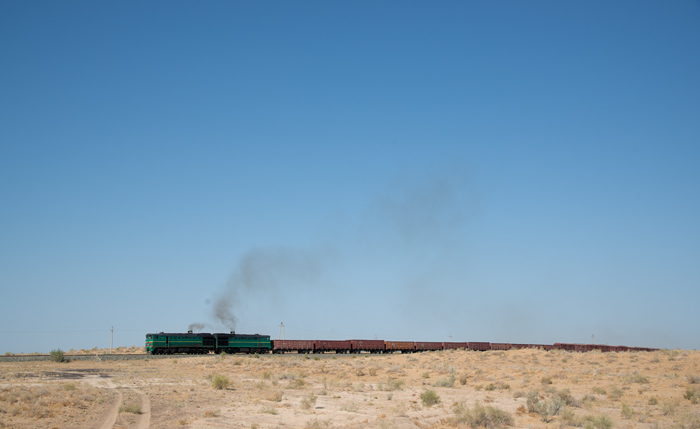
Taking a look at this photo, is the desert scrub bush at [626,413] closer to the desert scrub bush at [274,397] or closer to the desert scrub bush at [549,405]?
the desert scrub bush at [549,405]

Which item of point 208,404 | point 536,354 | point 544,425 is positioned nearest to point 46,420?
point 208,404

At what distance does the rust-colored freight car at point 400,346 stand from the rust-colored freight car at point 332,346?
6.40 metres

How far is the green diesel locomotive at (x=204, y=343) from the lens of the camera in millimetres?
65812

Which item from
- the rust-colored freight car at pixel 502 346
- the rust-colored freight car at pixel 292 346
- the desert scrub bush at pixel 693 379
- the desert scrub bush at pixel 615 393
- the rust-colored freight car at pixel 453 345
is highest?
the desert scrub bush at pixel 693 379

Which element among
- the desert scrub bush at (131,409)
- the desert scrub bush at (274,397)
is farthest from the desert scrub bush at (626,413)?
the desert scrub bush at (131,409)

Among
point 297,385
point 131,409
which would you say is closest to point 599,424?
point 131,409

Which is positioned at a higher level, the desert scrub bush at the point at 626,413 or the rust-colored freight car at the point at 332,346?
the desert scrub bush at the point at 626,413

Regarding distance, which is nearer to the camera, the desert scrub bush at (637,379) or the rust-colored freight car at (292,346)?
the desert scrub bush at (637,379)

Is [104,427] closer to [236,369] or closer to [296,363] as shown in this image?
[236,369]

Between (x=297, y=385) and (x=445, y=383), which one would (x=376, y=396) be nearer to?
(x=445, y=383)

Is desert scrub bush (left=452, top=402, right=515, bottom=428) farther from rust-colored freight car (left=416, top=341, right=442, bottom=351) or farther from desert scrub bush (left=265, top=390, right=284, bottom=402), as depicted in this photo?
rust-colored freight car (left=416, top=341, right=442, bottom=351)

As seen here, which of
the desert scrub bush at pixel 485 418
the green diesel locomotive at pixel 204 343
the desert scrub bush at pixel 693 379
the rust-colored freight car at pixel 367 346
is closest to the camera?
the desert scrub bush at pixel 485 418

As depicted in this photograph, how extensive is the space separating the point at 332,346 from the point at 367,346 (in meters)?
5.38

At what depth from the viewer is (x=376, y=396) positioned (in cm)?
2973
